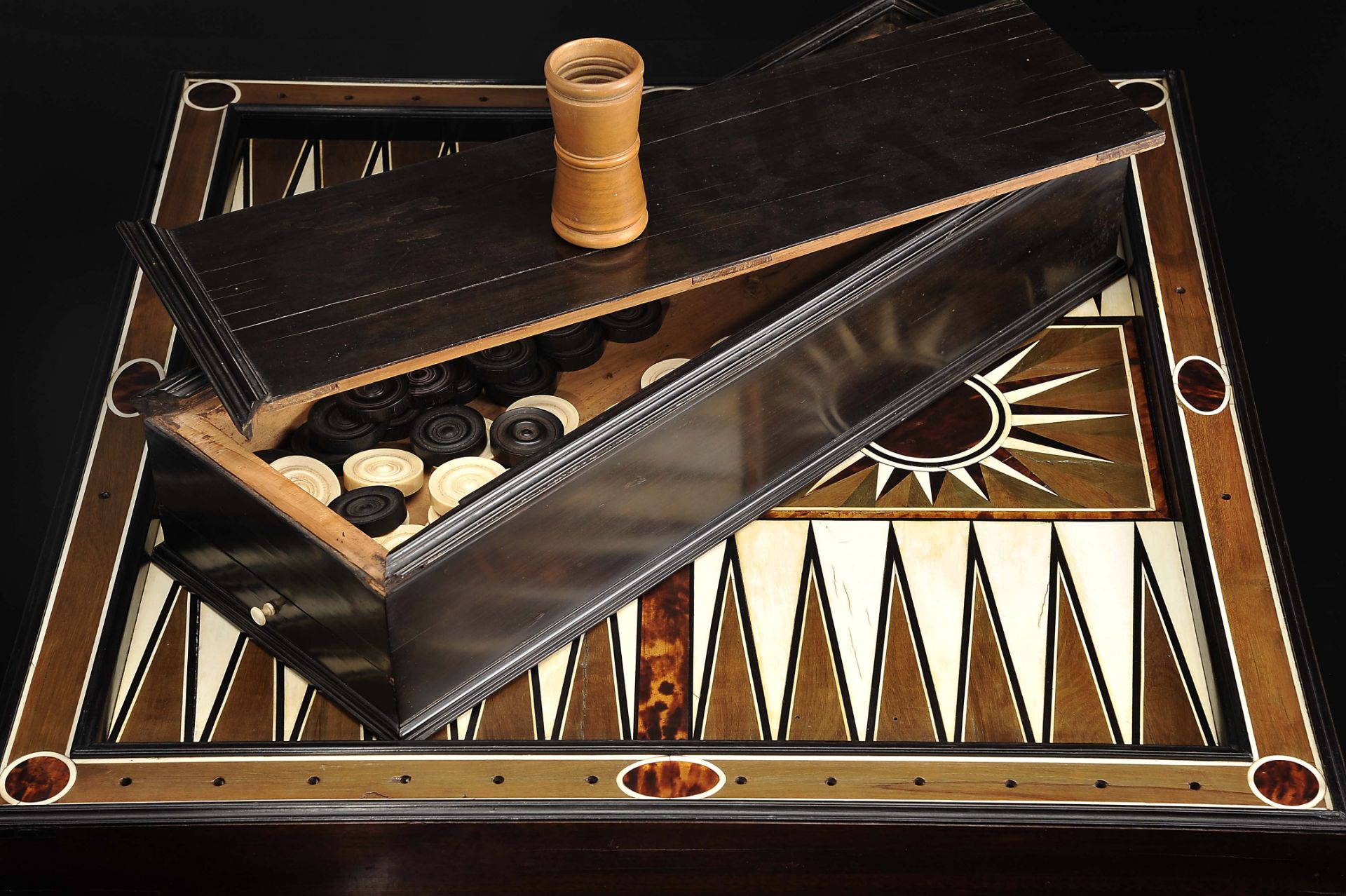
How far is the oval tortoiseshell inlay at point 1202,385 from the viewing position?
4328mm

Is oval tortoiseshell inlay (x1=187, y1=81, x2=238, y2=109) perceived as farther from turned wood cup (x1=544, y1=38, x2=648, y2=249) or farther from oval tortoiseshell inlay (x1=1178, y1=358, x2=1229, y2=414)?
oval tortoiseshell inlay (x1=1178, y1=358, x2=1229, y2=414)

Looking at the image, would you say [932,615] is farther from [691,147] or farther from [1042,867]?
[691,147]

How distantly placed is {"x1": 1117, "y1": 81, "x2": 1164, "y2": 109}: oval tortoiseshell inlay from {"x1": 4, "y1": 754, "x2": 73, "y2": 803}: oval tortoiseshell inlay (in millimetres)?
3416

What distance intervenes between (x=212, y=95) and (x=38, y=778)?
2354 millimetres

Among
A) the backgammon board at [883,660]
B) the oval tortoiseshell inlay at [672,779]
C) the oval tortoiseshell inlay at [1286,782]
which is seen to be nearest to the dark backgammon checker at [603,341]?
the backgammon board at [883,660]

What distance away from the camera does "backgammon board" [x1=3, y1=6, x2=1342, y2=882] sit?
3551mm

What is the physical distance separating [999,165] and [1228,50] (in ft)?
7.33

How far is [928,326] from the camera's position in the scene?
4.27 metres

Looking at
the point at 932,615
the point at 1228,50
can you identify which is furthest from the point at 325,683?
the point at 1228,50

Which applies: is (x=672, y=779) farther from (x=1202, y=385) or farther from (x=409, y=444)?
(x=1202, y=385)

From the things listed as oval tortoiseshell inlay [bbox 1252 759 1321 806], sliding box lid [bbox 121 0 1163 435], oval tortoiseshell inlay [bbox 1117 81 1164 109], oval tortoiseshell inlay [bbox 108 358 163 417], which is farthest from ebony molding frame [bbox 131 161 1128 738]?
oval tortoiseshell inlay [bbox 1252 759 1321 806]

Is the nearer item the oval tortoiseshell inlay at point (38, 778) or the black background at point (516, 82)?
the oval tortoiseshell inlay at point (38, 778)

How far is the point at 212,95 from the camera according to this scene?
5199 millimetres

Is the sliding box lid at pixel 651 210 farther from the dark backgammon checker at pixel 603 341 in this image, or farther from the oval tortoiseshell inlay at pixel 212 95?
the oval tortoiseshell inlay at pixel 212 95
